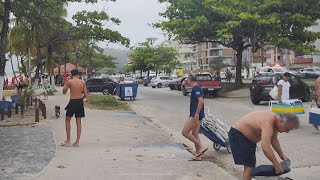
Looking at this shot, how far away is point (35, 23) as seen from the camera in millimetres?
21828

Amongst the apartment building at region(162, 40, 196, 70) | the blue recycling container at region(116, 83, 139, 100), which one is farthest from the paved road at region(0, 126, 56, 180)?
the apartment building at region(162, 40, 196, 70)

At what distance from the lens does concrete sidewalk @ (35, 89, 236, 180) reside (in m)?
7.70

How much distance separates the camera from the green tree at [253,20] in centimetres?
2767

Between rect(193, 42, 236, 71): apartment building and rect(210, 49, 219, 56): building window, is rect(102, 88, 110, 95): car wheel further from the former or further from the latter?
rect(210, 49, 219, 56): building window

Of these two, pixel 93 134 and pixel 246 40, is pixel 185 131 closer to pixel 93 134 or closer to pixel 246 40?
pixel 93 134

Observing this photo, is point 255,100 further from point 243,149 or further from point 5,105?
point 243,149

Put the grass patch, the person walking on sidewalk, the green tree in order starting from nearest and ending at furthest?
the person walking on sidewalk
the grass patch
the green tree

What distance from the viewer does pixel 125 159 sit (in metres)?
8.99

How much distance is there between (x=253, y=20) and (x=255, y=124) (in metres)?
22.5

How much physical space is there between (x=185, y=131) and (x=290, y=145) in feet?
8.91

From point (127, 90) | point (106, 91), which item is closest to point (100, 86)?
point (106, 91)

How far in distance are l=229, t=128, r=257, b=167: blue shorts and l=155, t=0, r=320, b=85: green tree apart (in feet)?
71.0

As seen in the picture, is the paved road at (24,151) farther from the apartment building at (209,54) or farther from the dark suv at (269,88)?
the apartment building at (209,54)

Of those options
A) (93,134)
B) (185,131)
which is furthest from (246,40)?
(185,131)
